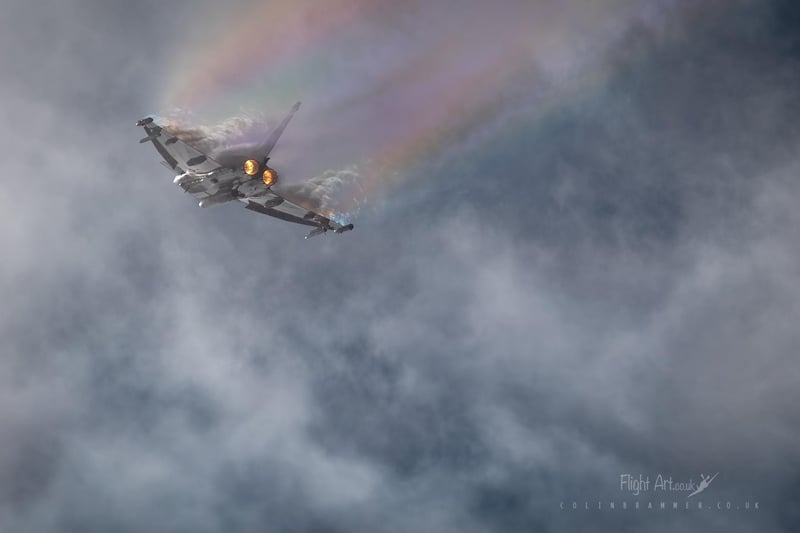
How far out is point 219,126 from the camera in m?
128

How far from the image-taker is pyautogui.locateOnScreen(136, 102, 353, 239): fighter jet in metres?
132

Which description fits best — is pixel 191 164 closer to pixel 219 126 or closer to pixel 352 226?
pixel 219 126

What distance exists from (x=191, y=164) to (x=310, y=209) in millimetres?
19681

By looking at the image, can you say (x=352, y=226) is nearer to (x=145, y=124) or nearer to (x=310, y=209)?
(x=310, y=209)

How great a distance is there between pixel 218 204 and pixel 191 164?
7.59 metres

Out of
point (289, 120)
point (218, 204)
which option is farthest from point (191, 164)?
point (289, 120)

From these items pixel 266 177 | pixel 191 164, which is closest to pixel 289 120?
pixel 266 177

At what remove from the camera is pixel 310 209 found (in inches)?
5694

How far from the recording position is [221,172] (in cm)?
13600

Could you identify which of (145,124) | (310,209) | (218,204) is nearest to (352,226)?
(310,209)

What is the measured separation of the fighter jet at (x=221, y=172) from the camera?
13188 centimetres

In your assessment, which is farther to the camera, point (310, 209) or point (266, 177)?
point (310, 209)

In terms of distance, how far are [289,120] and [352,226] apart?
833 inches

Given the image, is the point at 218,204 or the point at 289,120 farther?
the point at 218,204
